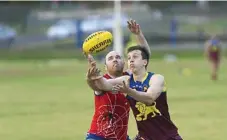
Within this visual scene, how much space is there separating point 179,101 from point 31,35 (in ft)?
117

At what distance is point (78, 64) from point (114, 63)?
35292mm

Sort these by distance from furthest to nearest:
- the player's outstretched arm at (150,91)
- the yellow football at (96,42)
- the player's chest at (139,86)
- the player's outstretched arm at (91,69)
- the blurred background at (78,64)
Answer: the blurred background at (78,64)
the player's chest at (139,86)
the yellow football at (96,42)
the player's outstretched arm at (150,91)
the player's outstretched arm at (91,69)

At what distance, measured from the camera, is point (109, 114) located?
983 cm

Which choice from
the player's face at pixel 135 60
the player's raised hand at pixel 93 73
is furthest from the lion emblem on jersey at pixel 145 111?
the player's raised hand at pixel 93 73

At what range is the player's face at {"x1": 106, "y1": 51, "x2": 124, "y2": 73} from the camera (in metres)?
9.43

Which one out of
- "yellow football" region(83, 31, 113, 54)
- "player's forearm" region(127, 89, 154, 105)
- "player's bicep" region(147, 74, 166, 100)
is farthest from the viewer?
"player's bicep" region(147, 74, 166, 100)

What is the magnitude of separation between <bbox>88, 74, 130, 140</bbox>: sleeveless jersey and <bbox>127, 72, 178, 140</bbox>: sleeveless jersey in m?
0.15

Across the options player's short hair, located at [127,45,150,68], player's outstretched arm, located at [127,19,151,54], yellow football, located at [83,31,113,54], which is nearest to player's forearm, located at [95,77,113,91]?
yellow football, located at [83,31,113,54]

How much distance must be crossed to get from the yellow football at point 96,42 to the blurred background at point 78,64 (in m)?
6.90

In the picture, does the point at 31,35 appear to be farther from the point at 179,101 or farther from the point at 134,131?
the point at 134,131

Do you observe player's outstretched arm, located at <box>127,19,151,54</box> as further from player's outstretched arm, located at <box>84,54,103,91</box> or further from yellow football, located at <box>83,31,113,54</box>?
player's outstretched arm, located at <box>84,54,103,91</box>

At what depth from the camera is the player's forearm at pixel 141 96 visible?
29.0 ft

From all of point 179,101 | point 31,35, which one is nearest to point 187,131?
point 179,101

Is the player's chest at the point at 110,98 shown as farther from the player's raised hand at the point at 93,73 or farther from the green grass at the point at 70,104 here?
the green grass at the point at 70,104
